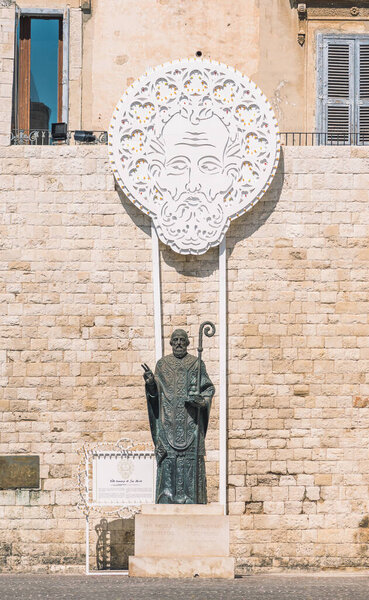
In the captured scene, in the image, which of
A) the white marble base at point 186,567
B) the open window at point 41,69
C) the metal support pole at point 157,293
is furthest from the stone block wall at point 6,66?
the white marble base at point 186,567

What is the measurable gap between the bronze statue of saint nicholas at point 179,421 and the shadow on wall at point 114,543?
6.79 ft

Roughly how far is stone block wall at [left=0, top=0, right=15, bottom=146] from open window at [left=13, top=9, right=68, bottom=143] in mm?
1126

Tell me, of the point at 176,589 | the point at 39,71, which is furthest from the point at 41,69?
the point at 176,589

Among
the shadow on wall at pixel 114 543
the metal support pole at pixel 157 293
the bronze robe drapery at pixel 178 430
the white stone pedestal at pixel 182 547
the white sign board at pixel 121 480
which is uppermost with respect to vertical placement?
the metal support pole at pixel 157 293

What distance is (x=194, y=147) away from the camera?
19.0m

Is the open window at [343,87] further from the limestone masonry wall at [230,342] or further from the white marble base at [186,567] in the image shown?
the white marble base at [186,567]

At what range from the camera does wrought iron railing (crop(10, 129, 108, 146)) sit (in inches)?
781

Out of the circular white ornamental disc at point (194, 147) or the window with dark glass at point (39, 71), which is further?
the window with dark glass at point (39, 71)

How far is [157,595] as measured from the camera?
48.4 ft

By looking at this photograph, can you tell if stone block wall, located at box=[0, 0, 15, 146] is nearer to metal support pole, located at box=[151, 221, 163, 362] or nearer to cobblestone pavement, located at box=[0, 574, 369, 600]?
metal support pole, located at box=[151, 221, 163, 362]

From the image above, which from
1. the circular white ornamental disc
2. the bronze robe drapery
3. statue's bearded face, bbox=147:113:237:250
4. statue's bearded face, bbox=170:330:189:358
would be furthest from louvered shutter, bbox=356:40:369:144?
the bronze robe drapery

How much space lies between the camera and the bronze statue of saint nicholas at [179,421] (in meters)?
16.6

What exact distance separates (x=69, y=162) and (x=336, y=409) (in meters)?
4.18

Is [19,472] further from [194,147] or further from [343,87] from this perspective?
[343,87]
